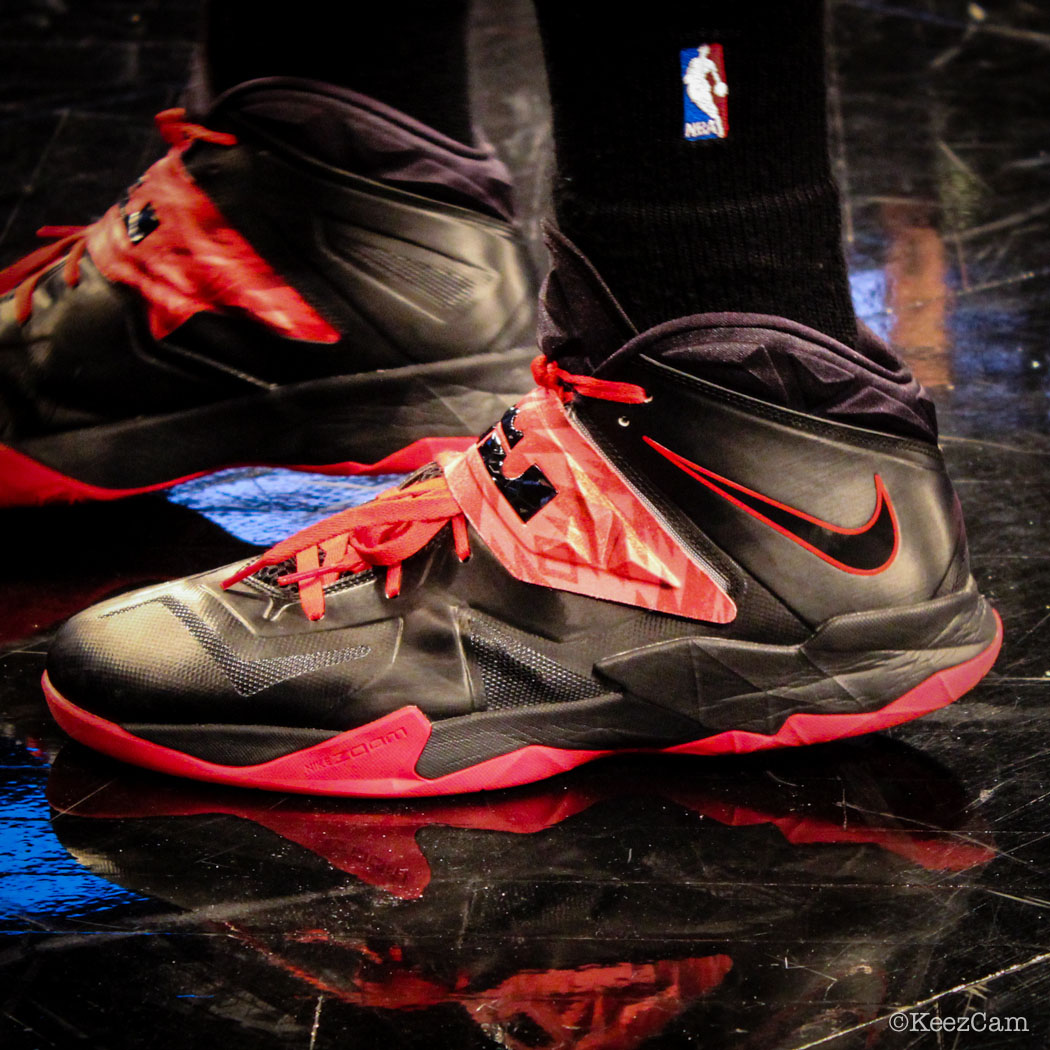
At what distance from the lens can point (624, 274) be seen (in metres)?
0.85

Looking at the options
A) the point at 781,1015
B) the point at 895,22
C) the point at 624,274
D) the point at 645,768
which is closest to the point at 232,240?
the point at 624,274

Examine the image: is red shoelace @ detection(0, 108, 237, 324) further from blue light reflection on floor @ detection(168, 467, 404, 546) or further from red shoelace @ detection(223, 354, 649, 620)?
red shoelace @ detection(223, 354, 649, 620)

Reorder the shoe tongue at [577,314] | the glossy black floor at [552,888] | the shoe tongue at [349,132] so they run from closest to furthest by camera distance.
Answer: the glossy black floor at [552,888] → the shoe tongue at [577,314] → the shoe tongue at [349,132]

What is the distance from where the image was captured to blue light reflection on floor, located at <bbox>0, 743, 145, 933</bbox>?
2.69ft

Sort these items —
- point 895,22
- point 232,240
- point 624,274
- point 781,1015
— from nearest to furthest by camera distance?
point 781,1015 → point 624,274 → point 232,240 → point 895,22

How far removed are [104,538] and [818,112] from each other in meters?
0.79

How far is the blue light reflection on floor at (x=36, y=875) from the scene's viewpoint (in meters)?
0.82

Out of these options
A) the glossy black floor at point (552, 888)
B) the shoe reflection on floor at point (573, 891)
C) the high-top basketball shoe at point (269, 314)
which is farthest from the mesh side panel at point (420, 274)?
the shoe reflection on floor at point (573, 891)

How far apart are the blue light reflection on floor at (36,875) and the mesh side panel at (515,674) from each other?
27cm

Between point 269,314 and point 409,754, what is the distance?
524 mm

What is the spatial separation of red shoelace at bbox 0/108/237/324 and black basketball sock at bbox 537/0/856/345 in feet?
1.72

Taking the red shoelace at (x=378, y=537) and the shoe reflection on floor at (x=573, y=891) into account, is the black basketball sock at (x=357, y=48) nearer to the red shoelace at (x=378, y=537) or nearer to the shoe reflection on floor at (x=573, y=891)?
the red shoelace at (x=378, y=537)

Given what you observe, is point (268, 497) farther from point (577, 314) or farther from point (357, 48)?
point (577, 314)

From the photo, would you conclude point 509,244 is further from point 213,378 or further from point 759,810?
point 759,810
